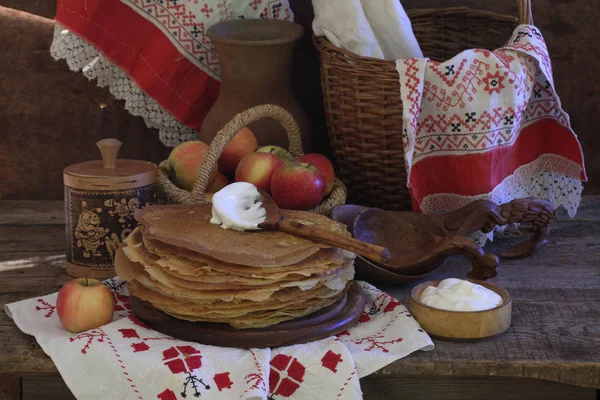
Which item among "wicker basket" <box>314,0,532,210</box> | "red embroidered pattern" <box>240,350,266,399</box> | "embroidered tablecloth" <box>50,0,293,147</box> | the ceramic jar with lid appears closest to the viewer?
"red embroidered pattern" <box>240,350,266,399</box>

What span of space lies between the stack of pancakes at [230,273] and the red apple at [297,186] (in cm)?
16

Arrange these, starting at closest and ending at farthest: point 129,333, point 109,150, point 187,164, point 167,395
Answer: point 167,395 → point 129,333 → point 109,150 → point 187,164

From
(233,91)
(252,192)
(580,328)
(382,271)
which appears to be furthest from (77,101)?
(580,328)

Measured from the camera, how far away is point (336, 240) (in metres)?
1.15

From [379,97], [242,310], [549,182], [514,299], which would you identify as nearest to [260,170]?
[379,97]

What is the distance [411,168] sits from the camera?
4.76ft

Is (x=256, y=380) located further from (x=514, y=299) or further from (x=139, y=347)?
(x=514, y=299)

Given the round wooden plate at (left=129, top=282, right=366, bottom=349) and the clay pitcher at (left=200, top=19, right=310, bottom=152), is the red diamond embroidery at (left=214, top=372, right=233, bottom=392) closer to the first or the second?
the round wooden plate at (left=129, top=282, right=366, bottom=349)

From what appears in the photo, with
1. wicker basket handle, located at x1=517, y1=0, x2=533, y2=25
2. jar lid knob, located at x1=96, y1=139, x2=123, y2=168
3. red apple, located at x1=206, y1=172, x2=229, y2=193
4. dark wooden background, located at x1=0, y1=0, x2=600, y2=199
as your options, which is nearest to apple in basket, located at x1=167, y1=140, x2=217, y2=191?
red apple, located at x1=206, y1=172, x2=229, y2=193

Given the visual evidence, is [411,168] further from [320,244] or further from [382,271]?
[320,244]

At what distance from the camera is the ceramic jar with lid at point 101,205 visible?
1.32 metres

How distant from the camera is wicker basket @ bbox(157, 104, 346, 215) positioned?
1.34 meters

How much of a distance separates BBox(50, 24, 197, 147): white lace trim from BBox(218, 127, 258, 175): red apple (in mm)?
266

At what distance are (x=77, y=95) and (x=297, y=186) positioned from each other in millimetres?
663
